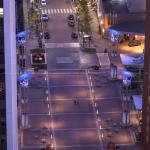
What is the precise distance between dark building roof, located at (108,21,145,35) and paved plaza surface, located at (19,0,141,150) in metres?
7.43

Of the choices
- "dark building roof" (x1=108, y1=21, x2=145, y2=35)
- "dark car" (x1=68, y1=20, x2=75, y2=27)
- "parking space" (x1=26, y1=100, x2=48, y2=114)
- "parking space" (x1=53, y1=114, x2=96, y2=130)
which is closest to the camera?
"parking space" (x1=53, y1=114, x2=96, y2=130)

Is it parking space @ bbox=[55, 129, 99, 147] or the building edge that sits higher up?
the building edge

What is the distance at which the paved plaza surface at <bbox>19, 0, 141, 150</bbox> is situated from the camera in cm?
10538

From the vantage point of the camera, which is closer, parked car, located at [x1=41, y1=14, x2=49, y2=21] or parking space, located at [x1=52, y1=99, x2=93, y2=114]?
parking space, located at [x1=52, y1=99, x2=93, y2=114]

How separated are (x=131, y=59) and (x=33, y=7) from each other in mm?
33952

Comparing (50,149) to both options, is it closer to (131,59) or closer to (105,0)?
(131,59)

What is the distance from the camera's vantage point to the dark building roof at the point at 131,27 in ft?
468

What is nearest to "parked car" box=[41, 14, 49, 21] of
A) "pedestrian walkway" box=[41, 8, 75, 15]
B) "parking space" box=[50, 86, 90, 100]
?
"pedestrian walkway" box=[41, 8, 75, 15]

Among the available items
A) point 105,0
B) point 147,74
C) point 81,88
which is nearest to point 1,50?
point 147,74

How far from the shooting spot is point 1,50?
78188 millimetres

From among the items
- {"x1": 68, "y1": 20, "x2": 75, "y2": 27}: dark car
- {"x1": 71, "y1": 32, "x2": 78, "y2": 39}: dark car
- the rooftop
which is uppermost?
the rooftop

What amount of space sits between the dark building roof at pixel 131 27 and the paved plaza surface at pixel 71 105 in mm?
7432

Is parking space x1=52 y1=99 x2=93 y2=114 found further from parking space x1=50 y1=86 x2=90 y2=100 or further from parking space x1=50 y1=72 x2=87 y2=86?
parking space x1=50 y1=72 x2=87 y2=86

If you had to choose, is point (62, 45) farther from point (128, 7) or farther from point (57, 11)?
point (57, 11)
